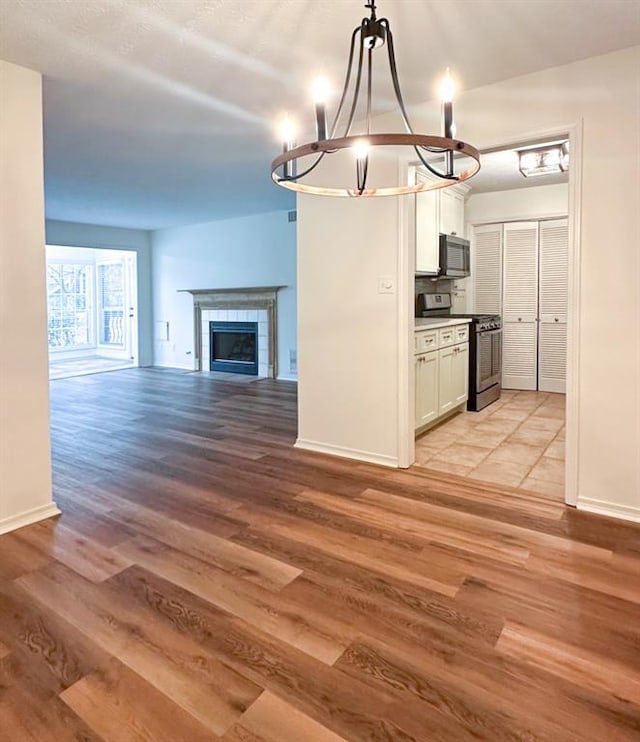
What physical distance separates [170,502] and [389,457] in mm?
1492

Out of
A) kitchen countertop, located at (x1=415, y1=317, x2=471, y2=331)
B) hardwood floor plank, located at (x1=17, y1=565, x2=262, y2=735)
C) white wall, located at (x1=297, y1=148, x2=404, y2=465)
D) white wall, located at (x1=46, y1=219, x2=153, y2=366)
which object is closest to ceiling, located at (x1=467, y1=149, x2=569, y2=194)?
kitchen countertop, located at (x1=415, y1=317, x2=471, y2=331)

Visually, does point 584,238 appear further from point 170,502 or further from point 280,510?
point 170,502

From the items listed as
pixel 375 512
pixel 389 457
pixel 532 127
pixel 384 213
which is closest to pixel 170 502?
pixel 375 512

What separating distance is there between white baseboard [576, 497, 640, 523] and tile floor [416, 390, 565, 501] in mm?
154

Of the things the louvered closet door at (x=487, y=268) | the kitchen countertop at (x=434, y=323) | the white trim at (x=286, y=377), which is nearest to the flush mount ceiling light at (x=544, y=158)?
the kitchen countertop at (x=434, y=323)

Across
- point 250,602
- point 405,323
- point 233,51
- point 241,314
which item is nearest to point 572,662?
point 250,602

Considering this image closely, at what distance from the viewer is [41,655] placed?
1686mm

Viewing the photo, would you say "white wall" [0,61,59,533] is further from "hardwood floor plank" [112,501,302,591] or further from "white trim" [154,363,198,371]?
"white trim" [154,363,198,371]

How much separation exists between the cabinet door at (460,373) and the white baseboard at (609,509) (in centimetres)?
207

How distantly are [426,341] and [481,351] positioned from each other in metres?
1.38

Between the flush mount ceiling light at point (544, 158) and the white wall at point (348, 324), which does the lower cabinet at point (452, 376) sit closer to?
the white wall at point (348, 324)

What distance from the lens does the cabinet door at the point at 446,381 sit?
4.50m

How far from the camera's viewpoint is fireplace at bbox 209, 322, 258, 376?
26.0 ft

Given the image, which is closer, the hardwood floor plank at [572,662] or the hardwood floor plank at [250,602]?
the hardwood floor plank at [572,662]
